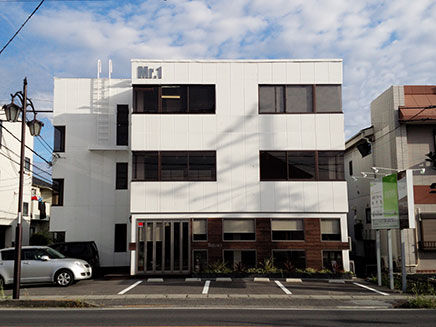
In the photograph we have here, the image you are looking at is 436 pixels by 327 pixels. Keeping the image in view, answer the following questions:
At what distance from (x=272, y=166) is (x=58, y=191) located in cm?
1158

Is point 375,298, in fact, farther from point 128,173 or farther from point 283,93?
point 128,173

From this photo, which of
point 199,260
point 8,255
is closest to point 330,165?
point 199,260

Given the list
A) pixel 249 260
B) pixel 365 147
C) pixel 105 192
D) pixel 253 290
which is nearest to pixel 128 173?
pixel 105 192

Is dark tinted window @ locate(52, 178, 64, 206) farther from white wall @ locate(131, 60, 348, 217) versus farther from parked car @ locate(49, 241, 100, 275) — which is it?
white wall @ locate(131, 60, 348, 217)

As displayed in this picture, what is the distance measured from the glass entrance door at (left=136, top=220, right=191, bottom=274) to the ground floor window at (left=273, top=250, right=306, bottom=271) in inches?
155

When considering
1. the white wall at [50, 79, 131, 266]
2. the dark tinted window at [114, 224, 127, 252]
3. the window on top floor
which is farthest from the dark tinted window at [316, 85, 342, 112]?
the dark tinted window at [114, 224, 127, 252]

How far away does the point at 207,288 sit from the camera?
16391 mm

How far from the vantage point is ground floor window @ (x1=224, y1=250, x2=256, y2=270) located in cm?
1941

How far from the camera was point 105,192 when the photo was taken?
23.2 metres

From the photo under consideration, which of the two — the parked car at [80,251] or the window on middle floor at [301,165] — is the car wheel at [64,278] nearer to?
the parked car at [80,251]

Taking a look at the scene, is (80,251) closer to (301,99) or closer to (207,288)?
(207,288)

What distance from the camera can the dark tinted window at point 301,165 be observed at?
65.5 ft

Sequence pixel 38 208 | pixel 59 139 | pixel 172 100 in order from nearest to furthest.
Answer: pixel 172 100
pixel 59 139
pixel 38 208

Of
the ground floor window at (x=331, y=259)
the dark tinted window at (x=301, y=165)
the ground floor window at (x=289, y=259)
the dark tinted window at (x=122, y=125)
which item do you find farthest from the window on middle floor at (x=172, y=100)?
the ground floor window at (x=331, y=259)
